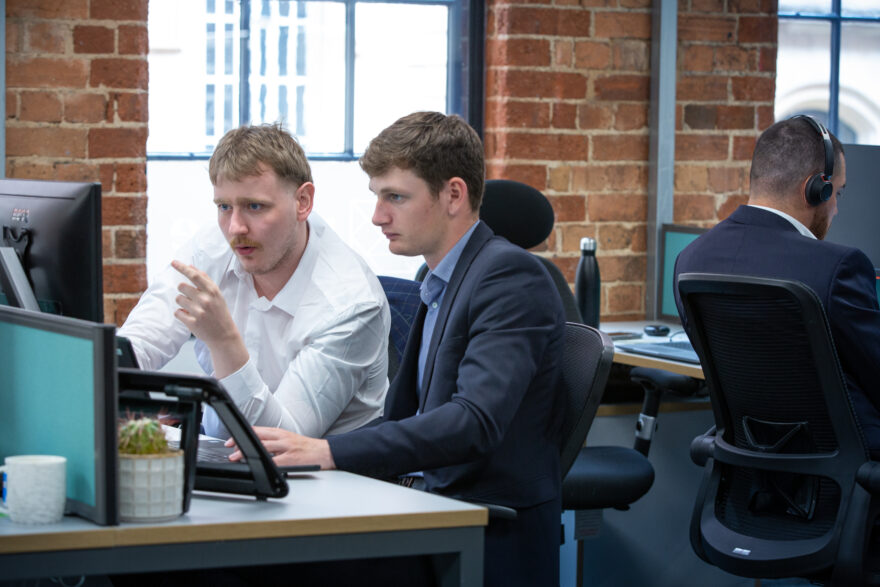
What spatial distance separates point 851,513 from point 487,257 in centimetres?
93

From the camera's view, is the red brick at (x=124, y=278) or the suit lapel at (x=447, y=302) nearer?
the suit lapel at (x=447, y=302)

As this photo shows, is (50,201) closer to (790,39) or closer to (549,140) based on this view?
(549,140)

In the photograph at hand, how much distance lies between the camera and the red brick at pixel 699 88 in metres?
4.08

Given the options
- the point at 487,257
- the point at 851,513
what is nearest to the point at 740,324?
the point at 851,513

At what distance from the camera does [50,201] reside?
199 cm

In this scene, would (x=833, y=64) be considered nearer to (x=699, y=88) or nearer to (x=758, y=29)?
(x=758, y=29)

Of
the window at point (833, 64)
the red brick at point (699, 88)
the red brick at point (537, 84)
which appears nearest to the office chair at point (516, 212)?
the red brick at point (537, 84)

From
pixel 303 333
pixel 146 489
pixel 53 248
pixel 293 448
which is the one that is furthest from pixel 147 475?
pixel 303 333

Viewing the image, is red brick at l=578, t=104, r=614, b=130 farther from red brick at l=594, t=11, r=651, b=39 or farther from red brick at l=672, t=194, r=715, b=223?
red brick at l=672, t=194, r=715, b=223

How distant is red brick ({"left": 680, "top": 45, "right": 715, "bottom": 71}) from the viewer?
4.08 meters

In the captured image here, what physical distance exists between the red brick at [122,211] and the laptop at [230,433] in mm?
1883

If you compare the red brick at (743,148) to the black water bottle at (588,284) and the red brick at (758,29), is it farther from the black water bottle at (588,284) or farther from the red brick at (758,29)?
the black water bottle at (588,284)

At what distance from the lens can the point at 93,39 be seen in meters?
3.36

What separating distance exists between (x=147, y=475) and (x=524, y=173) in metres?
2.60
